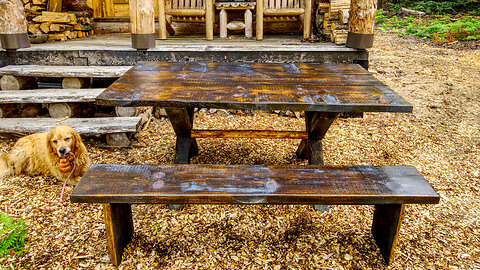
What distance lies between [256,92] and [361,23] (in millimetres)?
2709

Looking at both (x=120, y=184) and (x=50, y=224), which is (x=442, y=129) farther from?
(x=50, y=224)

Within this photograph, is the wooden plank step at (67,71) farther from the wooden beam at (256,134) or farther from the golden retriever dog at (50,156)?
the wooden beam at (256,134)

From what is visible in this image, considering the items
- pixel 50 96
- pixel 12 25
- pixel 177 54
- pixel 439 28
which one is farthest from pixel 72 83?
pixel 439 28

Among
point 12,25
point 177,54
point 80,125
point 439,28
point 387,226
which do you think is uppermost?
point 439,28

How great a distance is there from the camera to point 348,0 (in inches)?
191

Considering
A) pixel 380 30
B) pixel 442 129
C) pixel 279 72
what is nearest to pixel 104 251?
pixel 279 72

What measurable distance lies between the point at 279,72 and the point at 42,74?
323 centimetres

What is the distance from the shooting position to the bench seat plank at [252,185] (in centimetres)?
197

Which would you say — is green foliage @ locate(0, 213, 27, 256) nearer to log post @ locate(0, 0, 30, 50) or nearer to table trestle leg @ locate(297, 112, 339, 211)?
table trestle leg @ locate(297, 112, 339, 211)

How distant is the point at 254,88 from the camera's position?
2480 mm

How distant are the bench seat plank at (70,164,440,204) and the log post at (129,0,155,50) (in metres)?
2.78

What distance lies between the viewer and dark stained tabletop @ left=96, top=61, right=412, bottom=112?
2.16 m

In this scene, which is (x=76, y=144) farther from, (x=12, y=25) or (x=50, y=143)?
(x=12, y=25)

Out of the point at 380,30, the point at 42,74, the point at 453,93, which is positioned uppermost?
the point at 380,30
